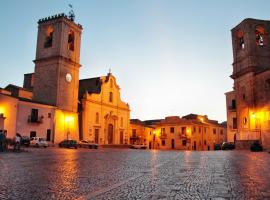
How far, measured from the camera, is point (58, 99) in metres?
42.4

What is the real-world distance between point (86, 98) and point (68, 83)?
466 centimetres

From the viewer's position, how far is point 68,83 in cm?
4453

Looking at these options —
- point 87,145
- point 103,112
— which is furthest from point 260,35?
point 87,145

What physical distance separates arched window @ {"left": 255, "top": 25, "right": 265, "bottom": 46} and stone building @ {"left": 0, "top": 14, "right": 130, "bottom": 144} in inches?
1054

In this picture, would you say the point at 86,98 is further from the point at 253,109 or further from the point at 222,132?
the point at 222,132

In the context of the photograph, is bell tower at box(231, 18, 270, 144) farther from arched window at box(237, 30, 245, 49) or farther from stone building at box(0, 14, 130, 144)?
stone building at box(0, 14, 130, 144)

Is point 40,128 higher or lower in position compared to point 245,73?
lower

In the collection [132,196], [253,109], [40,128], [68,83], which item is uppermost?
[68,83]

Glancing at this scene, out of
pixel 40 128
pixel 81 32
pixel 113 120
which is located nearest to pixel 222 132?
pixel 113 120

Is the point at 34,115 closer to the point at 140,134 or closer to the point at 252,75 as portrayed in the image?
the point at 252,75

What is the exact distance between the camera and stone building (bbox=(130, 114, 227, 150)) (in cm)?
6525

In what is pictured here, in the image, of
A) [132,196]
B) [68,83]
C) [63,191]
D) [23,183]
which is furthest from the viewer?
[68,83]

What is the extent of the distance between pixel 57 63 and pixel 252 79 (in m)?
27.7

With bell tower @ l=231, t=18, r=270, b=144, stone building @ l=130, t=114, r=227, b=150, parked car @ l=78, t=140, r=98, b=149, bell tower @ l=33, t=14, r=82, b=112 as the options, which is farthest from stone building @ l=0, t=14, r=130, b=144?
bell tower @ l=231, t=18, r=270, b=144
